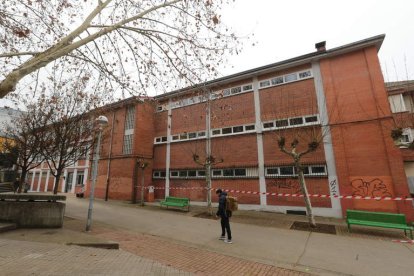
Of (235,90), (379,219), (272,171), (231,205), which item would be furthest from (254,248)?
(235,90)

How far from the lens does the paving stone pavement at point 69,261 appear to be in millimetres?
4242

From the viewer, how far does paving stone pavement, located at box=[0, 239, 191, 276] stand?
13.9 ft

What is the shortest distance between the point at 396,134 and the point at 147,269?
11.2 meters

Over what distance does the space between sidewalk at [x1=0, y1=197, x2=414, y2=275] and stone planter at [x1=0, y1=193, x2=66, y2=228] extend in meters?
0.60

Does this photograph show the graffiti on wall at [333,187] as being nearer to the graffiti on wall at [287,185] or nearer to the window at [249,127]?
the graffiti on wall at [287,185]

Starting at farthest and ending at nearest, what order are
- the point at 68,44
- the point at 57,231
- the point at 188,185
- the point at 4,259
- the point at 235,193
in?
the point at 188,185
the point at 235,193
the point at 57,231
the point at 68,44
the point at 4,259

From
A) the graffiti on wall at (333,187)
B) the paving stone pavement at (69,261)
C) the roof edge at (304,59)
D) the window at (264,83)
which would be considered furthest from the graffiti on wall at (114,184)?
the graffiti on wall at (333,187)

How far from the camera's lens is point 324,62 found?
557 inches

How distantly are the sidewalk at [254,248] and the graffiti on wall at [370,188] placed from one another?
263 centimetres

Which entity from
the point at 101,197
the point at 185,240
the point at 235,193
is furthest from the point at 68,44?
the point at 101,197

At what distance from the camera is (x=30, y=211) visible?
7.82m

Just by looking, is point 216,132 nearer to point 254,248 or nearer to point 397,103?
point 254,248

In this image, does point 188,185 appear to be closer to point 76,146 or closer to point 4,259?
point 76,146

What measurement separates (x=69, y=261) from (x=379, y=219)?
10.3m
